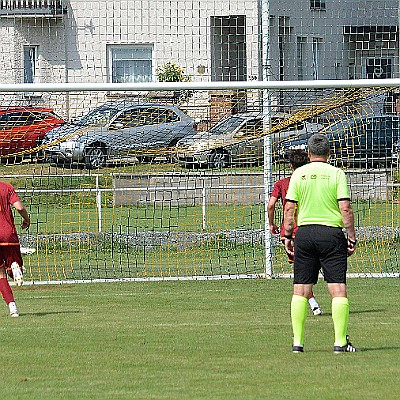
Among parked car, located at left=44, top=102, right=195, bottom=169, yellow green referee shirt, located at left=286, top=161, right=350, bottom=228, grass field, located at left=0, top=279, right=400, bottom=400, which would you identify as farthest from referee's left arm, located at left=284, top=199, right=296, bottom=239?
parked car, located at left=44, top=102, right=195, bottom=169

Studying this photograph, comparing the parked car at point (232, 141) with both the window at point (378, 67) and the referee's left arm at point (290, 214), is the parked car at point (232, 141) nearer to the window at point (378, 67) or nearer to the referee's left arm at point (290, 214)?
the window at point (378, 67)

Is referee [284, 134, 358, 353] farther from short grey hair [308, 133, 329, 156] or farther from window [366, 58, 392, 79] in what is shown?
window [366, 58, 392, 79]

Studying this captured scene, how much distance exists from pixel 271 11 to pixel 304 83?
8.22 ft

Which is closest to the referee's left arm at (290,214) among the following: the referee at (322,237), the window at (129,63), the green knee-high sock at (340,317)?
the referee at (322,237)

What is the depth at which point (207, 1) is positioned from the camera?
53.1 ft

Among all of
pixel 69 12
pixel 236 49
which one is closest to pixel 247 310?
pixel 236 49

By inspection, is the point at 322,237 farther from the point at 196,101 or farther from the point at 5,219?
the point at 196,101

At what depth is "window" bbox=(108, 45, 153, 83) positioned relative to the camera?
1577 centimetres

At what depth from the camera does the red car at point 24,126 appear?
645 inches

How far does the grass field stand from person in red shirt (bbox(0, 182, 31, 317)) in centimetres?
29

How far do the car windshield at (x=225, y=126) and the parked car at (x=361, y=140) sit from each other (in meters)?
0.82

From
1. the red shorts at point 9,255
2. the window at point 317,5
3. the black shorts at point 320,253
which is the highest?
the window at point 317,5

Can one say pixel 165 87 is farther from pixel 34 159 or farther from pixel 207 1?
pixel 34 159

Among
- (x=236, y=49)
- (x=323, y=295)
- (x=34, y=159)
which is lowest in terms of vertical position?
(x=323, y=295)
